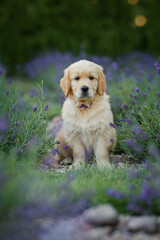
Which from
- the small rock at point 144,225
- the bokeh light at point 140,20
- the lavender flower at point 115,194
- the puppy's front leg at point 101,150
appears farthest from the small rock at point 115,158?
the bokeh light at point 140,20

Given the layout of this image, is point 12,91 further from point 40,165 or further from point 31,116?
point 40,165

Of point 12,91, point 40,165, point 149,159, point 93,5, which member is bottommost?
point 40,165

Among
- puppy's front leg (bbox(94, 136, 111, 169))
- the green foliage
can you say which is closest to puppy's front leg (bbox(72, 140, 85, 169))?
puppy's front leg (bbox(94, 136, 111, 169))

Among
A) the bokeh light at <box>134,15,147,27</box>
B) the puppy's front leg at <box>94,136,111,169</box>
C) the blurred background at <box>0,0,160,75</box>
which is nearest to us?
the puppy's front leg at <box>94,136,111,169</box>

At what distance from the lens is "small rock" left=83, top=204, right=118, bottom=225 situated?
2.18 meters

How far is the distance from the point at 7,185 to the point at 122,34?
31.3 feet

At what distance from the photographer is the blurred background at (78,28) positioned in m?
10.7

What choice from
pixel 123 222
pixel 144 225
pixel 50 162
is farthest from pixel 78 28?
pixel 144 225

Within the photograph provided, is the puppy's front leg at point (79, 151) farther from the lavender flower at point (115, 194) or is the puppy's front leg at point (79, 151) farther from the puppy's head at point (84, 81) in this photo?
the lavender flower at point (115, 194)

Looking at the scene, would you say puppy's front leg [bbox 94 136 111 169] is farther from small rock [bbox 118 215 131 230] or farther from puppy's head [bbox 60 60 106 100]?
small rock [bbox 118 215 131 230]

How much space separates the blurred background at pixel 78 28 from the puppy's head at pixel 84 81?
7059 millimetres

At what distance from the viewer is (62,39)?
10938 mm

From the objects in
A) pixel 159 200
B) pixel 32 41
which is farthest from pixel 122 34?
pixel 159 200

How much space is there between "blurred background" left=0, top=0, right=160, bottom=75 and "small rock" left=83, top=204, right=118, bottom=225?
29.3ft
